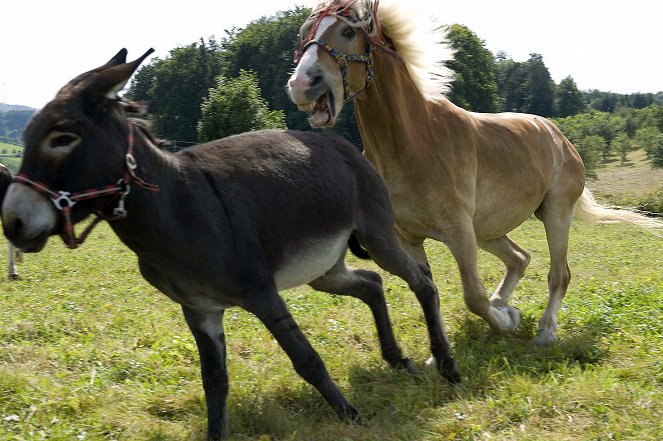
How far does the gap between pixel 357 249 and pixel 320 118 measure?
39.9 inches

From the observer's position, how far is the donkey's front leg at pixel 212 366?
4168mm

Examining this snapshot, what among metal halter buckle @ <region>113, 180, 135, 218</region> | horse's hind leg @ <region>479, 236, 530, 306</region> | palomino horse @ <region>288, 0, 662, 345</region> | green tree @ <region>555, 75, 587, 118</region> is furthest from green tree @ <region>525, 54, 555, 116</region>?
metal halter buckle @ <region>113, 180, 135, 218</region>

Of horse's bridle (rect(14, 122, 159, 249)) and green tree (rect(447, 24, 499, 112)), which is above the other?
green tree (rect(447, 24, 499, 112))

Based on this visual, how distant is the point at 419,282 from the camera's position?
4934mm

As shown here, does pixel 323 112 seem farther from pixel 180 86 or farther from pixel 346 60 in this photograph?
pixel 180 86

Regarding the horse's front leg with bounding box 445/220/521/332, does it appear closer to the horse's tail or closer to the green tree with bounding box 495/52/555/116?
the horse's tail

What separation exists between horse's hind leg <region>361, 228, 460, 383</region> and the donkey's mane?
Answer: 5.32 ft

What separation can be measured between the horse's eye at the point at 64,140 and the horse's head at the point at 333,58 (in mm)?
1744

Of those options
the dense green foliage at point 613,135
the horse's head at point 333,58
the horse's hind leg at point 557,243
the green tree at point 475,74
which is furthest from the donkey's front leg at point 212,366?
the dense green foliage at point 613,135

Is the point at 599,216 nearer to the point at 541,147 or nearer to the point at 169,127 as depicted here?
the point at 541,147

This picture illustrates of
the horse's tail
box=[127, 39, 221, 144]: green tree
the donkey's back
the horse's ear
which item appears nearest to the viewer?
the horse's ear

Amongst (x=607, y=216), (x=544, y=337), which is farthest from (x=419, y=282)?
(x=607, y=216)

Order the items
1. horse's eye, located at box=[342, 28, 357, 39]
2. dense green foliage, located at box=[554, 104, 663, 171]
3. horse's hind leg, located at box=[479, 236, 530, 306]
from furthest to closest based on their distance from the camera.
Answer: dense green foliage, located at box=[554, 104, 663, 171], horse's hind leg, located at box=[479, 236, 530, 306], horse's eye, located at box=[342, 28, 357, 39]

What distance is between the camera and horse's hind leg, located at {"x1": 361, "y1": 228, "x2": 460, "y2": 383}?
4.68m
